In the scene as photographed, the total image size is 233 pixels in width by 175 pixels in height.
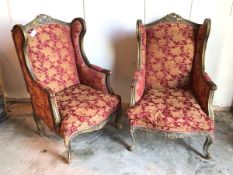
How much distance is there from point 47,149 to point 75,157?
28 cm

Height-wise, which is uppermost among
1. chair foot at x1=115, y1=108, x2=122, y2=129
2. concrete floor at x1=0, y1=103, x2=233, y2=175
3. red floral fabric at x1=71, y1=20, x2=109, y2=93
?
red floral fabric at x1=71, y1=20, x2=109, y2=93

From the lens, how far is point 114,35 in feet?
8.19

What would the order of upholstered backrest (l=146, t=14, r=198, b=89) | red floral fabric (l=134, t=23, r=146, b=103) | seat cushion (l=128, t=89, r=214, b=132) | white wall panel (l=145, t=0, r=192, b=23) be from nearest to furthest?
seat cushion (l=128, t=89, r=214, b=132) → red floral fabric (l=134, t=23, r=146, b=103) → upholstered backrest (l=146, t=14, r=198, b=89) → white wall panel (l=145, t=0, r=192, b=23)

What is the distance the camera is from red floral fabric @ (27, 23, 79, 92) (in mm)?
2051

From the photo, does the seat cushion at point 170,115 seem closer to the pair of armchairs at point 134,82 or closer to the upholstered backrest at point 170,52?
the pair of armchairs at point 134,82

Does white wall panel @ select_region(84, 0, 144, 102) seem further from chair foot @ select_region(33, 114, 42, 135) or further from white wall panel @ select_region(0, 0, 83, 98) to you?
chair foot @ select_region(33, 114, 42, 135)

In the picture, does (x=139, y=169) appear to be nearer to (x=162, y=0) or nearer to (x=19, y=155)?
(x=19, y=155)

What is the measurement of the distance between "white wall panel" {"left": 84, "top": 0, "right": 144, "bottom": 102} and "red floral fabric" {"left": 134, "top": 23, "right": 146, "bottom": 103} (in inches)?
12.5

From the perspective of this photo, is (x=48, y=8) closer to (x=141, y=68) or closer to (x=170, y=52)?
(x=141, y=68)

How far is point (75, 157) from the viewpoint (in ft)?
6.70

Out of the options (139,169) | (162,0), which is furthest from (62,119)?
(162,0)

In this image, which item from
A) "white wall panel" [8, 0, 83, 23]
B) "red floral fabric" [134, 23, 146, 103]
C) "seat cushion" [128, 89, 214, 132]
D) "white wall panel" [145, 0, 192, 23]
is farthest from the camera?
"white wall panel" [8, 0, 83, 23]

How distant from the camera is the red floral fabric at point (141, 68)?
2002mm

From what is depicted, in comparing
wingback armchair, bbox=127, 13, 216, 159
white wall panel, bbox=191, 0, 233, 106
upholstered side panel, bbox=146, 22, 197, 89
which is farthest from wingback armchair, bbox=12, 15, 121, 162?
white wall panel, bbox=191, 0, 233, 106
